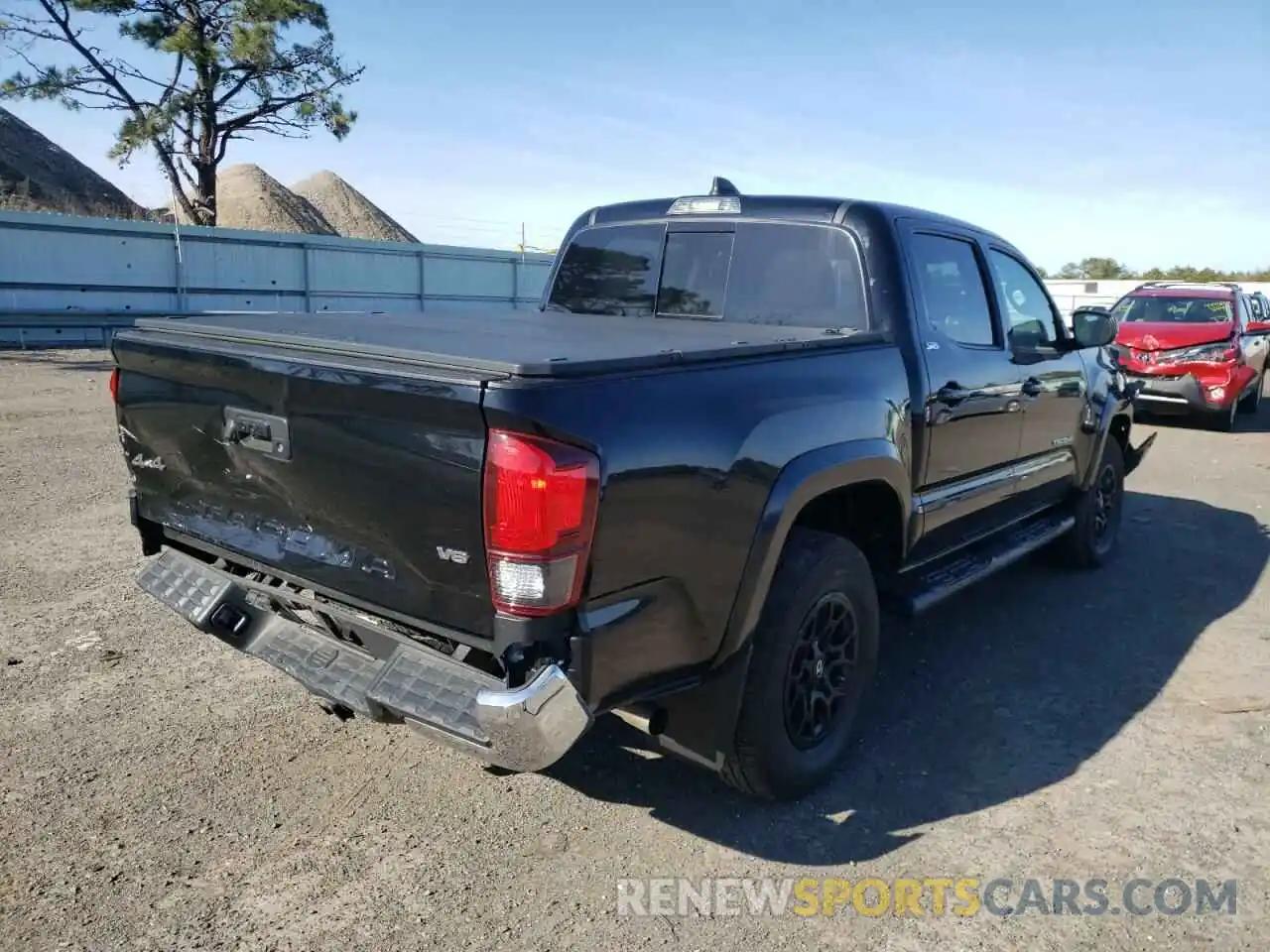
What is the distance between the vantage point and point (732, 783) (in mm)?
3217

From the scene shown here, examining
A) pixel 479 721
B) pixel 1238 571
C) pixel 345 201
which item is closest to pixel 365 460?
pixel 479 721

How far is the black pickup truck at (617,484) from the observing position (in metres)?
2.39

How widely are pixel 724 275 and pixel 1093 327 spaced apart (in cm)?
219

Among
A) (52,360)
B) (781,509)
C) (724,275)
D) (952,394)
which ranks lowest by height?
(52,360)

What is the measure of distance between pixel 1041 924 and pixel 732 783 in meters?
0.98

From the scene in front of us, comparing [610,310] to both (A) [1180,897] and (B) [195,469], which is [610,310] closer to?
(B) [195,469]

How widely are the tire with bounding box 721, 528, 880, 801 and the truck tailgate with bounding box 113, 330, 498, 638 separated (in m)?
1.04

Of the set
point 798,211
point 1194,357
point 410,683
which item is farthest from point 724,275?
point 1194,357

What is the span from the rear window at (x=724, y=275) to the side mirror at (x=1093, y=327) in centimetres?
193

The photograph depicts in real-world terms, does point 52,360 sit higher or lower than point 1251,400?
lower

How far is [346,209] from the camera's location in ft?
193

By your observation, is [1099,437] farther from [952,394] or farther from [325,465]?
[325,465]
